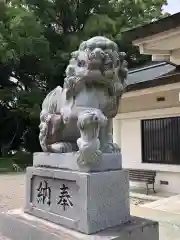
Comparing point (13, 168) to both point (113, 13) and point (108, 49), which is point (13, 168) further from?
point (108, 49)

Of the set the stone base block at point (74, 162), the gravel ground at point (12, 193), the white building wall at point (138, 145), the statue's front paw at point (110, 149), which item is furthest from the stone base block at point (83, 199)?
the white building wall at point (138, 145)

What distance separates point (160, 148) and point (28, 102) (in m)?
10.6

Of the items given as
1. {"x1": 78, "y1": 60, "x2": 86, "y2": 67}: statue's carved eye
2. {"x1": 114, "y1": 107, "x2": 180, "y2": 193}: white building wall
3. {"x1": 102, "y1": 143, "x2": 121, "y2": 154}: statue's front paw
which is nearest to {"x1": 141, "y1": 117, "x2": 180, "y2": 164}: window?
{"x1": 114, "y1": 107, "x2": 180, "y2": 193}: white building wall

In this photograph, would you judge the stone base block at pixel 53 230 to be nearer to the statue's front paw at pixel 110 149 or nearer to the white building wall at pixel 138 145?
the statue's front paw at pixel 110 149

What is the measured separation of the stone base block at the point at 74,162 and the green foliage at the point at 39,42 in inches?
527

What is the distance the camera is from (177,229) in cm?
443

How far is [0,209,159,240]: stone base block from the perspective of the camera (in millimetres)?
2492

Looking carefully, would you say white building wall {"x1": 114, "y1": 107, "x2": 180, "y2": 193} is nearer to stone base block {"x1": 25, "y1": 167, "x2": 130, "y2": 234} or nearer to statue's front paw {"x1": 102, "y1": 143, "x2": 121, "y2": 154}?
statue's front paw {"x1": 102, "y1": 143, "x2": 121, "y2": 154}

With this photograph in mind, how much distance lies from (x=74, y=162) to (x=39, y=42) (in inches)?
588

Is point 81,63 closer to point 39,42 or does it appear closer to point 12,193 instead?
point 12,193

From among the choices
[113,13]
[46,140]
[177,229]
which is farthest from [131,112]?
[113,13]

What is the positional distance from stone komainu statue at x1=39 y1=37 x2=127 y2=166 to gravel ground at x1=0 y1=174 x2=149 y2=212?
4.44 m

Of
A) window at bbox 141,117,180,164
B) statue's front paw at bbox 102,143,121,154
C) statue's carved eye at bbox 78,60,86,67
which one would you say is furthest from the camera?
window at bbox 141,117,180,164

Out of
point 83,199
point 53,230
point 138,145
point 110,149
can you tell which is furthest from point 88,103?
point 138,145
